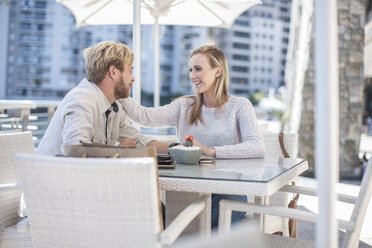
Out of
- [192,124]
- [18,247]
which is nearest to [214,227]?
[192,124]

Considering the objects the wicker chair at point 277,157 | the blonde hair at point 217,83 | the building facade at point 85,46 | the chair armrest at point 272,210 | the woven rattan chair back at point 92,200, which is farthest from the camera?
the building facade at point 85,46

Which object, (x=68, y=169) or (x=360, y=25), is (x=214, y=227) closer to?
(x=68, y=169)

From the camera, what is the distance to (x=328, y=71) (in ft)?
3.40

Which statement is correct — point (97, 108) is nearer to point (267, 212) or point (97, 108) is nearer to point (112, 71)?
point (112, 71)

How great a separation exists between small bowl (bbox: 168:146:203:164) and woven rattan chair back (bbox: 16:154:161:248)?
0.65 meters

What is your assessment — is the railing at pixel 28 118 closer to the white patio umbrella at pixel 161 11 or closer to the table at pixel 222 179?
the white patio umbrella at pixel 161 11

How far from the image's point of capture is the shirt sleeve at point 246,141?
2.14m

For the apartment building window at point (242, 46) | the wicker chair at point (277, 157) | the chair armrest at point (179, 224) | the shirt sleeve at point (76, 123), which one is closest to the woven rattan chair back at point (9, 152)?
the shirt sleeve at point (76, 123)

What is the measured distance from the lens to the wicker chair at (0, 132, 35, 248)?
1930mm

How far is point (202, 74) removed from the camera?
96.1 inches

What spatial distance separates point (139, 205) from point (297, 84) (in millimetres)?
5871

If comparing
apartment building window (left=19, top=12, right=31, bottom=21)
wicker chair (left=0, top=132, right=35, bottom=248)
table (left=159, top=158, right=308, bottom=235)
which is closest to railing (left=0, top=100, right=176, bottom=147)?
wicker chair (left=0, top=132, right=35, bottom=248)

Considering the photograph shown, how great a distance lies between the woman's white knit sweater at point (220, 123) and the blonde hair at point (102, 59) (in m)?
0.34

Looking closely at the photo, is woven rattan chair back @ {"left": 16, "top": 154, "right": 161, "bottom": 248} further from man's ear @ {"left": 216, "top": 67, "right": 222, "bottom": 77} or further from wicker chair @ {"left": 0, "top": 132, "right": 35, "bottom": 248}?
man's ear @ {"left": 216, "top": 67, "right": 222, "bottom": 77}
